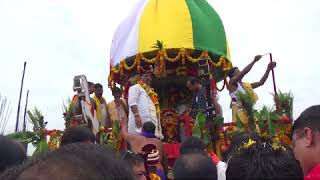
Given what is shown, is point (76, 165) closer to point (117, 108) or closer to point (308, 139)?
point (308, 139)

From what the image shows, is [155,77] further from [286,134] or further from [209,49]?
[286,134]

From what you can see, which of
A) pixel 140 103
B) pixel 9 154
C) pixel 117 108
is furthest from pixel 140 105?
pixel 9 154

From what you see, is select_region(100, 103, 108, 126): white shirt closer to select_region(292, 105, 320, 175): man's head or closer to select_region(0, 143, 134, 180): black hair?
select_region(292, 105, 320, 175): man's head

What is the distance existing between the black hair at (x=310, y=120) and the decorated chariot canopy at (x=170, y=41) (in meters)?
5.74

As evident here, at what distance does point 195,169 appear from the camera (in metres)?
2.77

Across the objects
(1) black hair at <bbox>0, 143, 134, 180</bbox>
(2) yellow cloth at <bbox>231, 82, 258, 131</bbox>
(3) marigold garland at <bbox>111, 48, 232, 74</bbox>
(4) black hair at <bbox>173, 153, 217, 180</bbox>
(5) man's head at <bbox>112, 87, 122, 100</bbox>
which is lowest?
(4) black hair at <bbox>173, 153, 217, 180</bbox>

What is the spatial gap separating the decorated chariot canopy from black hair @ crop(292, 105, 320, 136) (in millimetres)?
5744

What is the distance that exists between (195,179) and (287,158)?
93 centimetres

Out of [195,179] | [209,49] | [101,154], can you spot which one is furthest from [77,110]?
[101,154]

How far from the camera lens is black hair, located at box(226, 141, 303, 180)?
1825mm

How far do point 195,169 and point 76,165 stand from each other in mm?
1989

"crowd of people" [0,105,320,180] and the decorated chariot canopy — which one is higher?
the decorated chariot canopy

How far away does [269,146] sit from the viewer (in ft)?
6.48

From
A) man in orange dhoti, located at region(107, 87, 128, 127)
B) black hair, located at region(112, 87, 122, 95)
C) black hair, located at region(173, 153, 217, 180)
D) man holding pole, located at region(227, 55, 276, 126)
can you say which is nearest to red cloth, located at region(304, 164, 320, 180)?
black hair, located at region(173, 153, 217, 180)
